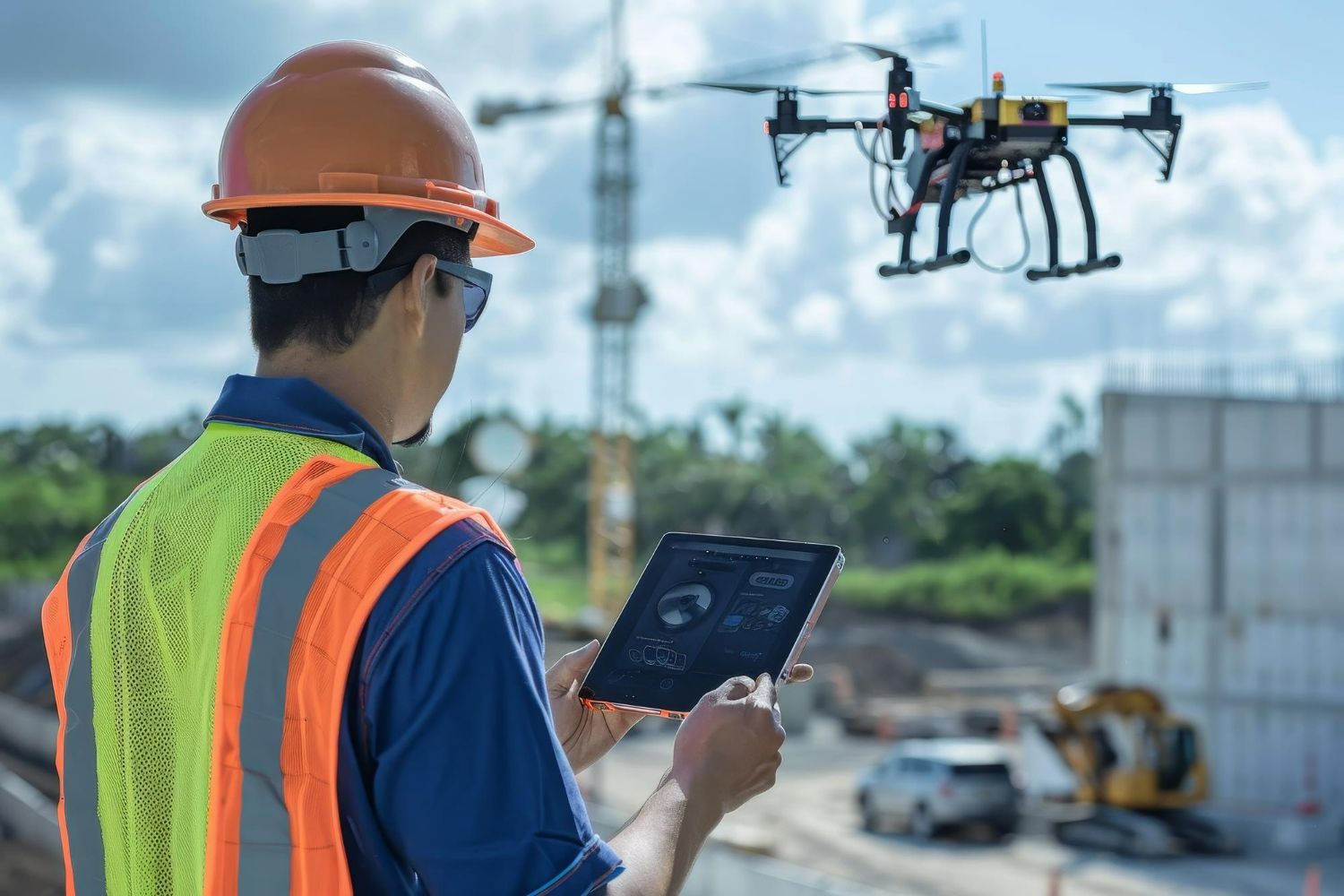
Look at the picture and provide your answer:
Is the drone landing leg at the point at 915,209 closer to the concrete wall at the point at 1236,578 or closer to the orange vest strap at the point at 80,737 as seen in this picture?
the orange vest strap at the point at 80,737

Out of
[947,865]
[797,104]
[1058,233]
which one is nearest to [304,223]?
[797,104]

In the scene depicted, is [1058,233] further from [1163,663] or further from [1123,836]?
[1163,663]

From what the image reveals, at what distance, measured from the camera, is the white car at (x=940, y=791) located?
71.9ft

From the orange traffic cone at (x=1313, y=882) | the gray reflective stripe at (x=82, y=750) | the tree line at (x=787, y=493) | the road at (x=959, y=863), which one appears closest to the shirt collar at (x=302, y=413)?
the gray reflective stripe at (x=82, y=750)

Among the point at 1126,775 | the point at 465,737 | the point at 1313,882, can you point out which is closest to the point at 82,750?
the point at 465,737

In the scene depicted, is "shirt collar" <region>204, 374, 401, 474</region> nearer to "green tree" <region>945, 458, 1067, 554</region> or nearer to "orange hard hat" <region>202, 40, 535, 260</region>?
"orange hard hat" <region>202, 40, 535, 260</region>

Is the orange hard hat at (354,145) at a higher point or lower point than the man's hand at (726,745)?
higher

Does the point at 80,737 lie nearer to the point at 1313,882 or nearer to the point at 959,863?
the point at 1313,882

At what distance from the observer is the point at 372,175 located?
1737mm

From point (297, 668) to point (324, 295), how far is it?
0.44 metres

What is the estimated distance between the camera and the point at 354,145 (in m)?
1.77

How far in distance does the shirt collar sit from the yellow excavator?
21291 mm

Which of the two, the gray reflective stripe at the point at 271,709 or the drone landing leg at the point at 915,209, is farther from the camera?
the drone landing leg at the point at 915,209

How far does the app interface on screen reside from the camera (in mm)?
1836
